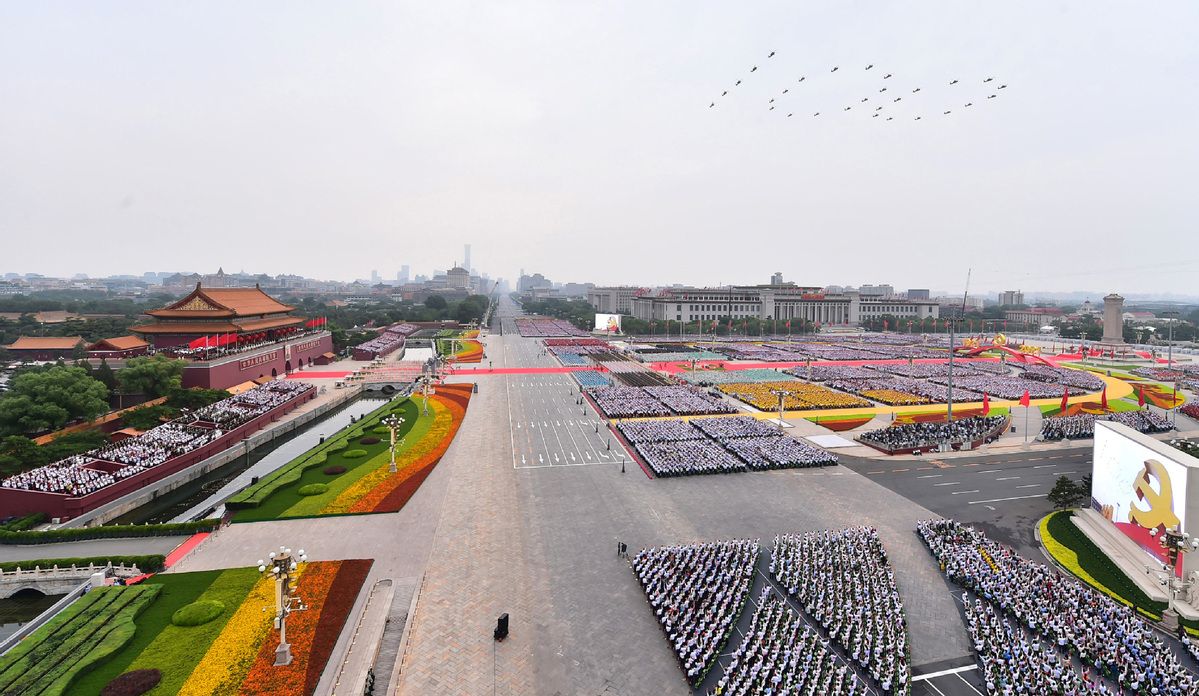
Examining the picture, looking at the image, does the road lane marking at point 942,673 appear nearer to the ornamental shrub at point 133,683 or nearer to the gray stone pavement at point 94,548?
the ornamental shrub at point 133,683

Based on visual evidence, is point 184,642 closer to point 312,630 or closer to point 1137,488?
point 312,630

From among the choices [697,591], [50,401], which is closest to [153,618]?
[697,591]

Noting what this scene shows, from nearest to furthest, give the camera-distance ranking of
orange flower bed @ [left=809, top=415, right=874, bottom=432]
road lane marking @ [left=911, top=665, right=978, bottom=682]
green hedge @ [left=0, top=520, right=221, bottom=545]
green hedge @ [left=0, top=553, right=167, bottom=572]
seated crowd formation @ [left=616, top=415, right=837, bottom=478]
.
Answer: road lane marking @ [left=911, top=665, right=978, bottom=682] → green hedge @ [left=0, top=553, right=167, bottom=572] → green hedge @ [left=0, top=520, right=221, bottom=545] → seated crowd formation @ [left=616, top=415, right=837, bottom=478] → orange flower bed @ [left=809, top=415, right=874, bottom=432]

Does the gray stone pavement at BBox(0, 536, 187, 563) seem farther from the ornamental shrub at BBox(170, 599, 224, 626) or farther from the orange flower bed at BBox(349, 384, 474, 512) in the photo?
the orange flower bed at BBox(349, 384, 474, 512)

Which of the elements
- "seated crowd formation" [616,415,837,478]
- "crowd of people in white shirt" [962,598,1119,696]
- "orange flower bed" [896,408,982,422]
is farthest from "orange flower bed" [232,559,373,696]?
"orange flower bed" [896,408,982,422]

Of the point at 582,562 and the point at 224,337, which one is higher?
the point at 224,337

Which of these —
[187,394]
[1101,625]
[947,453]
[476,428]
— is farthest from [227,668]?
[947,453]

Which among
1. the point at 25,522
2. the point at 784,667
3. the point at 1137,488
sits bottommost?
the point at 784,667

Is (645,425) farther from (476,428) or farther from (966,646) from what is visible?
(966,646)
